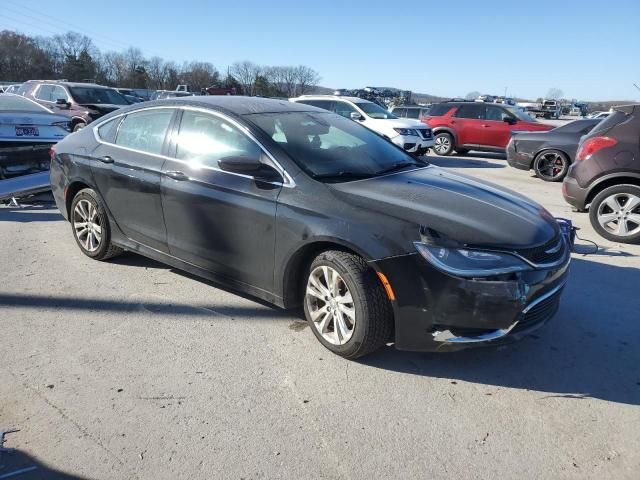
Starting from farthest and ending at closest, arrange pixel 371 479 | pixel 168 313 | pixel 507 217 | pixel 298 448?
pixel 168 313 < pixel 507 217 < pixel 298 448 < pixel 371 479

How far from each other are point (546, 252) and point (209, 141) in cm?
258

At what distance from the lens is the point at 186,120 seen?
161 inches

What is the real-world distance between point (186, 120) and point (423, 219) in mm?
2224

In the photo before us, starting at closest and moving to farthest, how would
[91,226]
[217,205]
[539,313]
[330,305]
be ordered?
[539,313], [330,305], [217,205], [91,226]

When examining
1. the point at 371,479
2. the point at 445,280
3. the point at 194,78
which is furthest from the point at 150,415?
the point at 194,78

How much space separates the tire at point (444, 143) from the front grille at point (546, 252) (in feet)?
40.7

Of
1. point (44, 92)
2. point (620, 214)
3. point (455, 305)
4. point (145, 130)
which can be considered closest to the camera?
point (455, 305)

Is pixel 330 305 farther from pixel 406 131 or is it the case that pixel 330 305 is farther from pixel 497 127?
pixel 497 127

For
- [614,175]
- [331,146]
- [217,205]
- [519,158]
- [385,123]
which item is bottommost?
[519,158]

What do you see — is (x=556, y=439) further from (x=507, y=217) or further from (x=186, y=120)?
(x=186, y=120)

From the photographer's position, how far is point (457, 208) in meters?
3.25

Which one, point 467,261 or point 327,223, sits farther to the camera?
point 327,223

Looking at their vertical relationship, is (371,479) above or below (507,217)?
→ below

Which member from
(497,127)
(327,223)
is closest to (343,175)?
(327,223)
